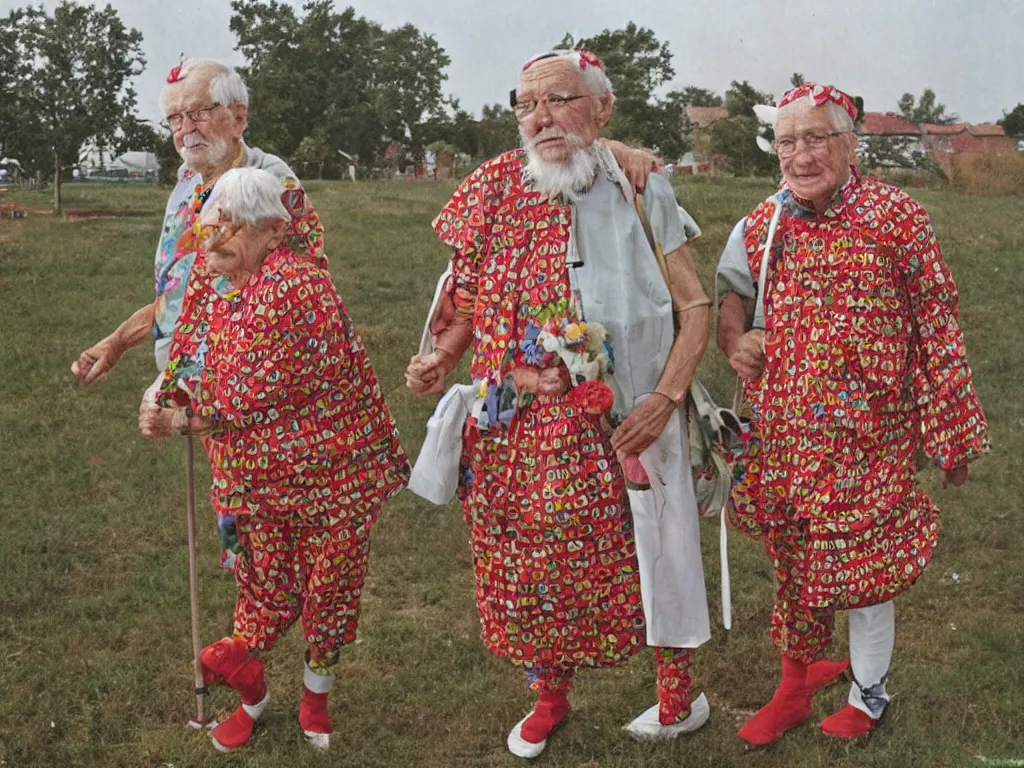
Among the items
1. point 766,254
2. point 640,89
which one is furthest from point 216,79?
point 640,89

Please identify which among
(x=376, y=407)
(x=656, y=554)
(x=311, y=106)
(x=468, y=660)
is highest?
(x=311, y=106)

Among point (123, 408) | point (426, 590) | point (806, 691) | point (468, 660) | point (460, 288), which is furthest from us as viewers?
point (123, 408)

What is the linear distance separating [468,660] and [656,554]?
60.6 inches

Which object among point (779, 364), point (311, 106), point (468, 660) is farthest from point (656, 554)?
point (311, 106)

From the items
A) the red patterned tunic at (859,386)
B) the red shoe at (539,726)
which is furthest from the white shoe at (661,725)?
the red patterned tunic at (859,386)

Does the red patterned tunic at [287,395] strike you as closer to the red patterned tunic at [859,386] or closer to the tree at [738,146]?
the red patterned tunic at [859,386]

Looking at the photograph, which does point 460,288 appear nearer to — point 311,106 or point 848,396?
point 848,396

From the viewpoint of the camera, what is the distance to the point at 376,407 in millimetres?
4320

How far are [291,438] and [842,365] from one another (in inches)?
75.2

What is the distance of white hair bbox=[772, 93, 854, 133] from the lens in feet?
13.0

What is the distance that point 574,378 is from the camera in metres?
3.93

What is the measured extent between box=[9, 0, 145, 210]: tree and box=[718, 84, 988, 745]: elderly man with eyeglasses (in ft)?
53.5

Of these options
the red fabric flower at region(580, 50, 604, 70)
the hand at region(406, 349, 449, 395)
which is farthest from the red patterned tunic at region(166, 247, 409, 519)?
the red fabric flower at region(580, 50, 604, 70)

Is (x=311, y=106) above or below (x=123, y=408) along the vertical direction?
above
